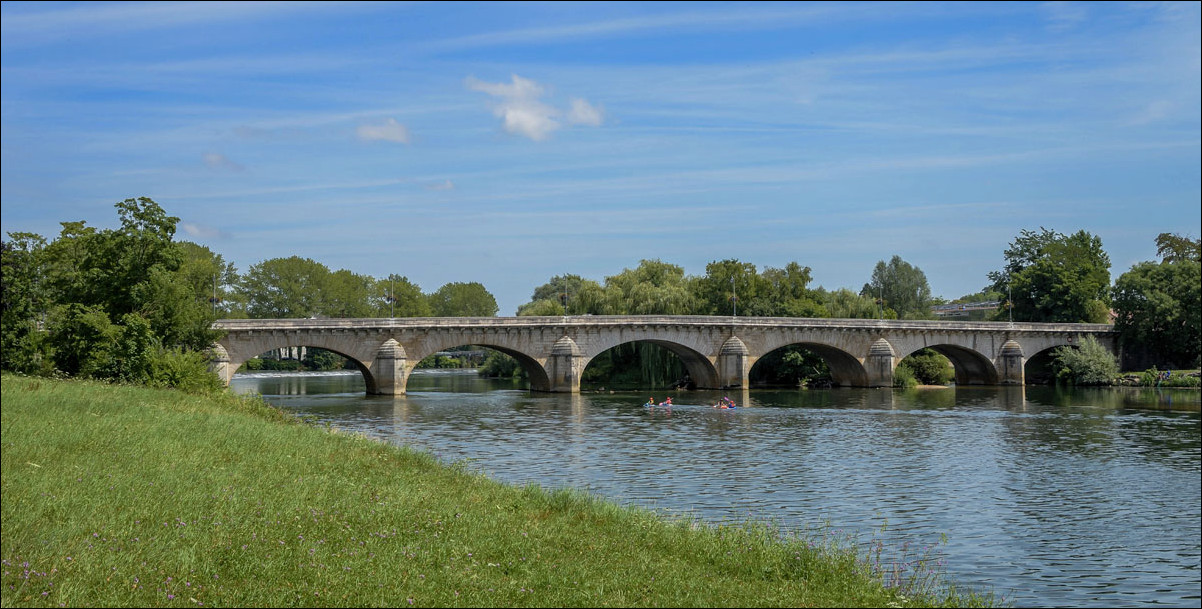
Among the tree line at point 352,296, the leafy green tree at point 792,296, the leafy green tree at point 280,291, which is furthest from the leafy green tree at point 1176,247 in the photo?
the leafy green tree at point 280,291

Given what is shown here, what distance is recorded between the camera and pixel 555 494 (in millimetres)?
20078

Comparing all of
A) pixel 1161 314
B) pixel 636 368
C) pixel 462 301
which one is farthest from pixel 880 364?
pixel 462 301

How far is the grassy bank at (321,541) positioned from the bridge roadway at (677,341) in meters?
41.8

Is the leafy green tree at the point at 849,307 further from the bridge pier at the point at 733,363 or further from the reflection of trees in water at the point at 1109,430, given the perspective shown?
the reflection of trees in water at the point at 1109,430

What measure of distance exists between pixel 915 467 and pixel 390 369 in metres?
41.5

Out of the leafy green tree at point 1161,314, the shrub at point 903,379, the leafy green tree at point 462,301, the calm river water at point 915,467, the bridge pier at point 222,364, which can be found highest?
the leafy green tree at point 462,301

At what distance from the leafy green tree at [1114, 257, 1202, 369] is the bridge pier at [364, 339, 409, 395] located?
59852 millimetres

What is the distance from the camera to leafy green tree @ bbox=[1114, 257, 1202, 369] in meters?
83.7

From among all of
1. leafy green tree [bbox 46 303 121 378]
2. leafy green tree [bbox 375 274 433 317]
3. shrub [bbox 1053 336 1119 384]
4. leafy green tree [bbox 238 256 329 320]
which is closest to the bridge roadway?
shrub [bbox 1053 336 1119 384]

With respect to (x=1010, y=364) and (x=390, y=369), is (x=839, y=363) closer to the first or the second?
(x=1010, y=364)

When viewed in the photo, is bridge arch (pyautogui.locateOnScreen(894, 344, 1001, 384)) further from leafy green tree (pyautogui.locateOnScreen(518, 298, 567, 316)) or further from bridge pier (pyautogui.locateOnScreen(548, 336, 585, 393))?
leafy green tree (pyautogui.locateOnScreen(518, 298, 567, 316))

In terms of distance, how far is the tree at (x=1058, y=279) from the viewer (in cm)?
9394

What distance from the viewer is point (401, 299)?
138m

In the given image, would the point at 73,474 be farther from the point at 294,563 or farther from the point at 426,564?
the point at 426,564
